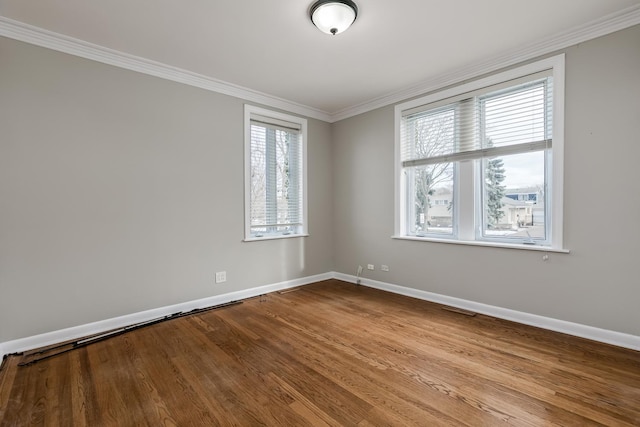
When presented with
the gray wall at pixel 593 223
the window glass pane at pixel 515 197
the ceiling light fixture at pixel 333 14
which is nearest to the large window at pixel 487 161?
the window glass pane at pixel 515 197

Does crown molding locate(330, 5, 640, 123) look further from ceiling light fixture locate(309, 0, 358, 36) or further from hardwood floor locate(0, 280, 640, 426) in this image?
hardwood floor locate(0, 280, 640, 426)

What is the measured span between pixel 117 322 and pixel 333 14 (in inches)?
136

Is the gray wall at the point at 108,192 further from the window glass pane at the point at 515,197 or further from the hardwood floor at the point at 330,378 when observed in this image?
the window glass pane at the point at 515,197

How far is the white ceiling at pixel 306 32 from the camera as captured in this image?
235 centimetres

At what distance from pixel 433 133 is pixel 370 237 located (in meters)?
1.71

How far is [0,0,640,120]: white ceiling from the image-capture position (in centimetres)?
235

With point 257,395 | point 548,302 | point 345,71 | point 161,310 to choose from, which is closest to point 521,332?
Result: point 548,302

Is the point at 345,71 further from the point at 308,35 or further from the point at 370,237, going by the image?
the point at 370,237

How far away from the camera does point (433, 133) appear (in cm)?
389

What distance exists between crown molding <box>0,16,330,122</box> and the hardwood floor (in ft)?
8.81

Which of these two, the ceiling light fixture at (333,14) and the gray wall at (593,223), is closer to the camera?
the ceiling light fixture at (333,14)

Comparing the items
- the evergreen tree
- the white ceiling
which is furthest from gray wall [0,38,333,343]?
the evergreen tree

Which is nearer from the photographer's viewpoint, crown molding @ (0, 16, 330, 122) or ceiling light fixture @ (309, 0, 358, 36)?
ceiling light fixture @ (309, 0, 358, 36)

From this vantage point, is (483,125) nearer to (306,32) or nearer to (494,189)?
(494,189)
